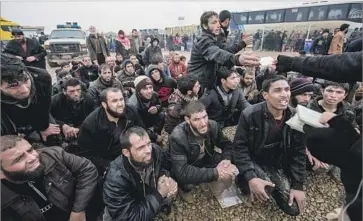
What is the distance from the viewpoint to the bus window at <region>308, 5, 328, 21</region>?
13.8m

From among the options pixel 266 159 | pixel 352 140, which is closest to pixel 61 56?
pixel 266 159

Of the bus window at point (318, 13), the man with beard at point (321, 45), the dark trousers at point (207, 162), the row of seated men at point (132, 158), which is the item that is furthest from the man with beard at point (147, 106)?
the bus window at point (318, 13)

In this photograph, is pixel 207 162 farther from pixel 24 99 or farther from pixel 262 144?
pixel 24 99

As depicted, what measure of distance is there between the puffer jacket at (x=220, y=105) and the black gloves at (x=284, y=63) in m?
2.06

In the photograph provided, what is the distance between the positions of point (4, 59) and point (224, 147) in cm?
259

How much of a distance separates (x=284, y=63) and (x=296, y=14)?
1677 centimetres

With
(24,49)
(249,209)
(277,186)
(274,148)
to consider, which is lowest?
(249,209)

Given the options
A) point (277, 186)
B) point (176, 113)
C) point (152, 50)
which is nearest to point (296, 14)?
point (152, 50)

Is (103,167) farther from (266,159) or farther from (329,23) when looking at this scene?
(329,23)

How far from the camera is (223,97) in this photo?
142 inches

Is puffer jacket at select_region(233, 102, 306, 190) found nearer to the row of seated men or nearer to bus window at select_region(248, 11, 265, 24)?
the row of seated men

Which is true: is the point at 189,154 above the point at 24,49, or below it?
below

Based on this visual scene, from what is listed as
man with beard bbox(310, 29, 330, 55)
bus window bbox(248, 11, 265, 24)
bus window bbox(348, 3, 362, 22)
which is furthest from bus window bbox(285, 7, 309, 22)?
man with beard bbox(310, 29, 330, 55)

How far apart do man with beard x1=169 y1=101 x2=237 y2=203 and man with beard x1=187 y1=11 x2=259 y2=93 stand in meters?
0.60
